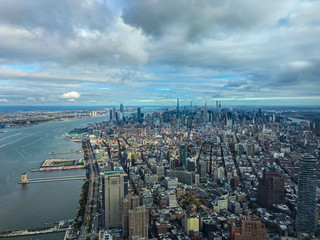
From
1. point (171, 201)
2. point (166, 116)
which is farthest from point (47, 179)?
point (166, 116)

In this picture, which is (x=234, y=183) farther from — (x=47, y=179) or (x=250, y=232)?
(x=47, y=179)

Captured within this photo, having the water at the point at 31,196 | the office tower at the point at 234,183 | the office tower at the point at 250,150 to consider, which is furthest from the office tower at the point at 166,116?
the office tower at the point at 234,183

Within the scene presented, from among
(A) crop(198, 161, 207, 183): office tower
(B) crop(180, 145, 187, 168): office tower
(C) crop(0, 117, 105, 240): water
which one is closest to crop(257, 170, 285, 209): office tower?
(A) crop(198, 161, 207, 183): office tower

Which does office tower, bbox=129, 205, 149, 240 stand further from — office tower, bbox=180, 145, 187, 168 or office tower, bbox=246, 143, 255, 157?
office tower, bbox=246, 143, 255, 157

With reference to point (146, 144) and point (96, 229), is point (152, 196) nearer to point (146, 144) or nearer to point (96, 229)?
point (96, 229)

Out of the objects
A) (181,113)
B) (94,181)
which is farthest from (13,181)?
(181,113)

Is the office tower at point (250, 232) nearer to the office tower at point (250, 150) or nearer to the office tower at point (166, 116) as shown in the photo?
the office tower at point (250, 150)
